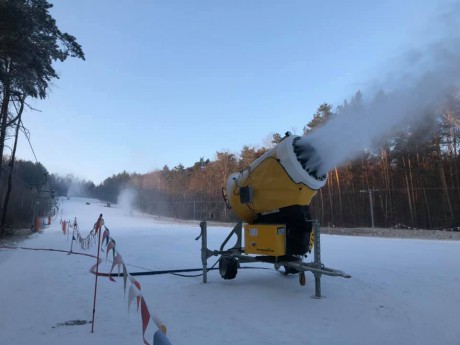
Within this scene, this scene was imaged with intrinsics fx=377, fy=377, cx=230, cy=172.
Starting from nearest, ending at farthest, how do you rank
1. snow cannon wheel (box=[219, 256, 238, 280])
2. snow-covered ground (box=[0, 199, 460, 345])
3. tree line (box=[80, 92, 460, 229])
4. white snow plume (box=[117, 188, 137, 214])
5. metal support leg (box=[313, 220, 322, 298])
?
snow-covered ground (box=[0, 199, 460, 345])
metal support leg (box=[313, 220, 322, 298])
snow cannon wheel (box=[219, 256, 238, 280])
tree line (box=[80, 92, 460, 229])
white snow plume (box=[117, 188, 137, 214])

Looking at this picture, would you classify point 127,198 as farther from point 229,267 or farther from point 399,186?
point 229,267

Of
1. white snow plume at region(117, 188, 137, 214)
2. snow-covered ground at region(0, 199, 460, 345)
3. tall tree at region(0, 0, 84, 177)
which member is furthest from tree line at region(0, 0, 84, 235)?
white snow plume at region(117, 188, 137, 214)

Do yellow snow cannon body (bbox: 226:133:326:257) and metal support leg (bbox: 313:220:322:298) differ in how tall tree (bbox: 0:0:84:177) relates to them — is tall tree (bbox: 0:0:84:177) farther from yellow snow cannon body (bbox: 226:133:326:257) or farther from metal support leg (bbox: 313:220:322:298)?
metal support leg (bbox: 313:220:322:298)

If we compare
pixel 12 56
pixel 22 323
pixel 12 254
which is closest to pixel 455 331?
pixel 22 323

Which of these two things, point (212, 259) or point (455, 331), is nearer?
point (455, 331)

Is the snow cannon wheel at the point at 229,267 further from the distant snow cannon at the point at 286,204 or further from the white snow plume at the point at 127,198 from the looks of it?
the white snow plume at the point at 127,198

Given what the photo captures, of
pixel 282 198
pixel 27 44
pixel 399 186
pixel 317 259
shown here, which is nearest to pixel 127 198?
pixel 399 186

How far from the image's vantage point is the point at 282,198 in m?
7.49

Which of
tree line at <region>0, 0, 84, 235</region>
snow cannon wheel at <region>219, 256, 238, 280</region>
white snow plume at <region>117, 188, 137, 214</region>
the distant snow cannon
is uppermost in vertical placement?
white snow plume at <region>117, 188, 137, 214</region>

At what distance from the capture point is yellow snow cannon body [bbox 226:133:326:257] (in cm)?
715

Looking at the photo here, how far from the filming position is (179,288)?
7.95 metres

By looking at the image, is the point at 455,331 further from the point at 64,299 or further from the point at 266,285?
the point at 64,299

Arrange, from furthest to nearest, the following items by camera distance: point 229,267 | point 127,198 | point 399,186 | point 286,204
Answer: point 127,198 → point 399,186 → point 229,267 → point 286,204

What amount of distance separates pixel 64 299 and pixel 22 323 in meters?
1.54
